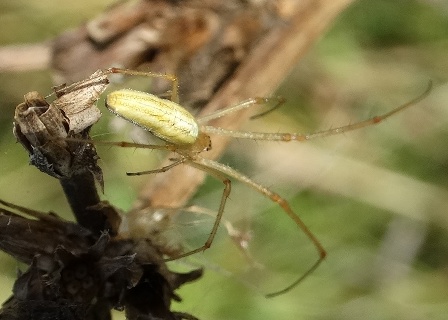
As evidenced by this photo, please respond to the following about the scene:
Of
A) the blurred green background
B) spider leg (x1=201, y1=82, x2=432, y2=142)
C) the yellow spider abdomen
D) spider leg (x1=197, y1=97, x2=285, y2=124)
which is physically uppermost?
the yellow spider abdomen

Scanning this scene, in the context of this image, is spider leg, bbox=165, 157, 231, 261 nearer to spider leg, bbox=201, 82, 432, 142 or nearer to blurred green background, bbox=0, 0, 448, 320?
spider leg, bbox=201, 82, 432, 142

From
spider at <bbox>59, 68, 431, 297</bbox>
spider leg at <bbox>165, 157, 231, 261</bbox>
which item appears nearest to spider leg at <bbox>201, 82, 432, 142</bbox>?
spider at <bbox>59, 68, 431, 297</bbox>

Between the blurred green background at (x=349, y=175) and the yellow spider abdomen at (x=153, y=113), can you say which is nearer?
the yellow spider abdomen at (x=153, y=113)

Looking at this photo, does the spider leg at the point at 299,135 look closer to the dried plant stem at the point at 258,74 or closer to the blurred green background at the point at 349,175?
the dried plant stem at the point at 258,74

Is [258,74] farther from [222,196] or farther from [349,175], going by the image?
[349,175]

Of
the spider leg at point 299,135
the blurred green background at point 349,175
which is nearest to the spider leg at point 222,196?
the spider leg at point 299,135

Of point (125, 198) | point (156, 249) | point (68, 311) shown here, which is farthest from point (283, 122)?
point (68, 311)
